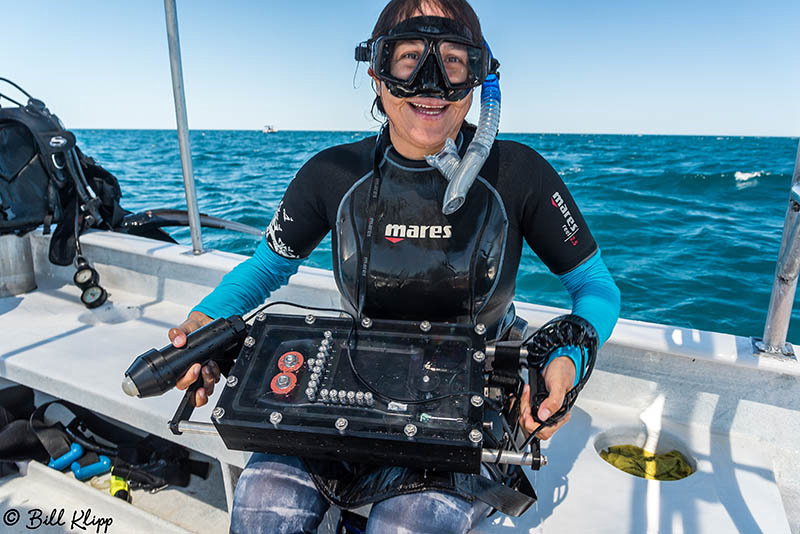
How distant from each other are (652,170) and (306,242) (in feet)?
57.7

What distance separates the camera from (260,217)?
8.88 metres

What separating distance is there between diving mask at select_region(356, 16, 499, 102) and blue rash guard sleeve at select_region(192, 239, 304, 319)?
63cm

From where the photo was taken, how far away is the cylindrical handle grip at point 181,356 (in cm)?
112

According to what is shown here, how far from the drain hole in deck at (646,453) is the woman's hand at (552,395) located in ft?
2.69

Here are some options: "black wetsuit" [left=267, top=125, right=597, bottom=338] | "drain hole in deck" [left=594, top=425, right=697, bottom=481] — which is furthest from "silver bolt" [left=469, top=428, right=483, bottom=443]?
"drain hole in deck" [left=594, top=425, right=697, bottom=481]

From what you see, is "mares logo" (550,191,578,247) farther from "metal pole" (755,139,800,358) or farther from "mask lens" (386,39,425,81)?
"metal pole" (755,139,800,358)

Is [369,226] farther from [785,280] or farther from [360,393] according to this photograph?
[785,280]

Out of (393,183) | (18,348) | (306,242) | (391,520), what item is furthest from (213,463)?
(393,183)

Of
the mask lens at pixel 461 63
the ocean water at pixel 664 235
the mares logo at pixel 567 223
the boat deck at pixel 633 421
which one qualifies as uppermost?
the mask lens at pixel 461 63

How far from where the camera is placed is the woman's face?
1.33 metres

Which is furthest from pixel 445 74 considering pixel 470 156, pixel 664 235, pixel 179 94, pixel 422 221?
pixel 664 235

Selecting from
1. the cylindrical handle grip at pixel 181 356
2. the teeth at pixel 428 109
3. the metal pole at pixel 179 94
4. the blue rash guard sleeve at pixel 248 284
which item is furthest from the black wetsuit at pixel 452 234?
the metal pole at pixel 179 94

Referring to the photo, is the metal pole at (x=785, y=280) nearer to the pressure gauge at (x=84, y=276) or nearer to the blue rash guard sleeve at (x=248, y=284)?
the blue rash guard sleeve at (x=248, y=284)

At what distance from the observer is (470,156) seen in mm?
1245
